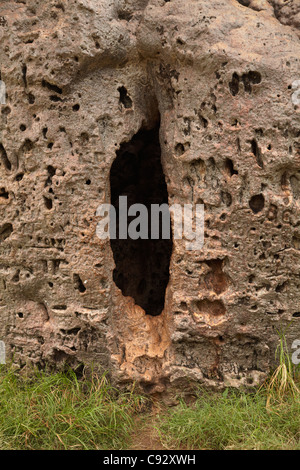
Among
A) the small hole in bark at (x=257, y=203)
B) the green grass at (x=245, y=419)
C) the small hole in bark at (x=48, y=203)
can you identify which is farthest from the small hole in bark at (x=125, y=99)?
the green grass at (x=245, y=419)

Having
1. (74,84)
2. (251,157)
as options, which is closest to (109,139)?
(74,84)

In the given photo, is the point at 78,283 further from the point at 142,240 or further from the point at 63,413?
the point at 142,240

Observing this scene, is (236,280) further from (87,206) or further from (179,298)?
(87,206)

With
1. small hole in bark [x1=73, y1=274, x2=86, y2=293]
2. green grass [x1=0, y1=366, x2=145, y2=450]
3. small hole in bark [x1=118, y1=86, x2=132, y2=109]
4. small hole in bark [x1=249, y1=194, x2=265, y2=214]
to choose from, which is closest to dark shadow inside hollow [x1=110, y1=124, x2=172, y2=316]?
small hole in bark [x1=118, y1=86, x2=132, y2=109]

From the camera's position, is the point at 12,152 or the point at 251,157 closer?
the point at 251,157

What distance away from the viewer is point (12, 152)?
10.3 ft

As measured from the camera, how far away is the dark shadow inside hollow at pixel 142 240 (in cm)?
397

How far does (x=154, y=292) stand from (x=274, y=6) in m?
2.27

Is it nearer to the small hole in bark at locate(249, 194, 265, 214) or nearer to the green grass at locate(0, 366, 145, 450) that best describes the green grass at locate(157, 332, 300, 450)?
the green grass at locate(0, 366, 145, 450)

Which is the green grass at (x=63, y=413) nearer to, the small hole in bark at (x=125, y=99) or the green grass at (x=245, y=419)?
the green grass at (x=245, y=419)
